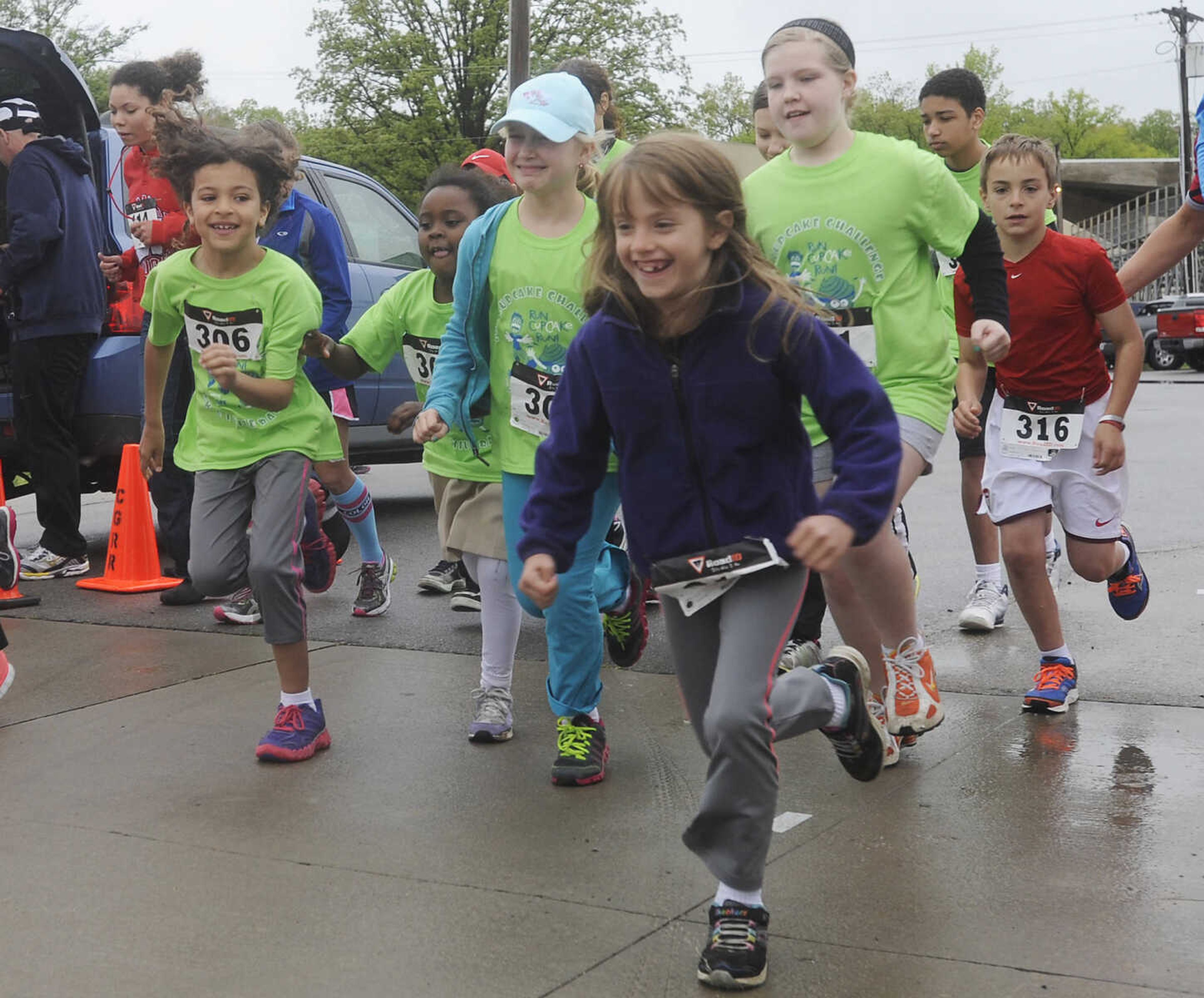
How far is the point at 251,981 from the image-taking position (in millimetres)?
3107

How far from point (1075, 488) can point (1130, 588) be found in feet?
1.81

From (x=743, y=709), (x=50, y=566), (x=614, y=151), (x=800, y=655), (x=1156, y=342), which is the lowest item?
(x=1156, y=342)

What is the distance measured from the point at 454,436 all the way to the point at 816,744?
149 cm

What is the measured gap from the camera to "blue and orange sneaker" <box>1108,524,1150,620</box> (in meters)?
5.44

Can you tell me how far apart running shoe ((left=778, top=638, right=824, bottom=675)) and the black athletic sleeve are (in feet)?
3.72

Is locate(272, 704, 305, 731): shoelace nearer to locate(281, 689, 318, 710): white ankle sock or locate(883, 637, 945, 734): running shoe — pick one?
locate(281, 689, 318, 710): white ankle sock

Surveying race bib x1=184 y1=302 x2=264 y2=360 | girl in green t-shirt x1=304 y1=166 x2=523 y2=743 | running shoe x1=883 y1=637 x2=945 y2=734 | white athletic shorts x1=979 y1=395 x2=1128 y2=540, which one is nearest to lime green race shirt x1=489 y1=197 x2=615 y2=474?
girl in green t-shirt x1=304 y1=166 x2=523 y2=743

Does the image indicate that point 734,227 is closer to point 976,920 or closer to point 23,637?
point 976,920

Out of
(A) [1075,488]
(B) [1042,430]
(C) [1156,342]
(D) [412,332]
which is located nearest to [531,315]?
(D) [412,332]

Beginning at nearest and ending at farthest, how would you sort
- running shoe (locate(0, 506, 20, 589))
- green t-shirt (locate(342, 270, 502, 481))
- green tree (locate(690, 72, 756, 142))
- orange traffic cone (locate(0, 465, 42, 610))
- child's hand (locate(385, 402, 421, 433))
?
child's hand (locate(385, 402, 421, 433)) → green t-shirt (locate(342, 270, 502, 481)) → running shoe (locate(0, 506, 20, 589)) → orange traffic cone (locate(0, 465, 42, 610)) → green tree (locate(690, 72, 756, 142))

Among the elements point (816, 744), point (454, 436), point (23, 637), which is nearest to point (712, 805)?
point (816, 744)

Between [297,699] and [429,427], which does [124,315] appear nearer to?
[297,699]

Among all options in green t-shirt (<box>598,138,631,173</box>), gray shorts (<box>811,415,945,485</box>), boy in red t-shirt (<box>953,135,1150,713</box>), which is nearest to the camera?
gray shorts (<box>811,415,945,485</box>)

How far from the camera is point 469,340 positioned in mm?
4625
